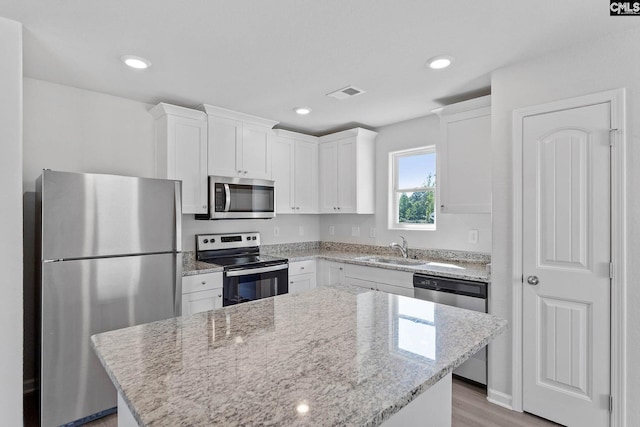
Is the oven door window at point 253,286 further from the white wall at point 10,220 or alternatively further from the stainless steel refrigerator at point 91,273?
the white wall at point 10,220

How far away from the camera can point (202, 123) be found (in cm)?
321

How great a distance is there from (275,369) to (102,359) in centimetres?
59

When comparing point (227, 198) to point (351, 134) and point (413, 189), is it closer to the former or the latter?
point (351, 134)

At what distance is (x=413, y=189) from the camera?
149 inches

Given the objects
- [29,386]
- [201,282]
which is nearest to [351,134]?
[201,282]

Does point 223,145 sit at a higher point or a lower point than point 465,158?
higher

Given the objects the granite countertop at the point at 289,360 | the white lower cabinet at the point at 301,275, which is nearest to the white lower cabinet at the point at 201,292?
the white lower cabinet at the point at 301,275

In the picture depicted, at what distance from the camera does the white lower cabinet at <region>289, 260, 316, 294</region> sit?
143 inches

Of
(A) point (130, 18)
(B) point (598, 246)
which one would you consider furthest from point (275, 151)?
(B) point (598, 246)

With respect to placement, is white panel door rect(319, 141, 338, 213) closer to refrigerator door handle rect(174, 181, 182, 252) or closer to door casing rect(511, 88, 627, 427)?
refrigerator door handle rect(174, 181, 182, 252)

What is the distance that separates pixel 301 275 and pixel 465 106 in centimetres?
231

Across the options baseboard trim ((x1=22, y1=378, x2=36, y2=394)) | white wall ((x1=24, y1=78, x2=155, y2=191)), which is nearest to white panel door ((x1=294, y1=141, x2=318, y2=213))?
white wall ((x1=24, y1=78, x2=155, y2=191))

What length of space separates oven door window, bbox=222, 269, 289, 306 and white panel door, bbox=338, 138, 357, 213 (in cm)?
109

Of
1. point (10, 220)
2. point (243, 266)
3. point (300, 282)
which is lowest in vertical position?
point (300, 282)
